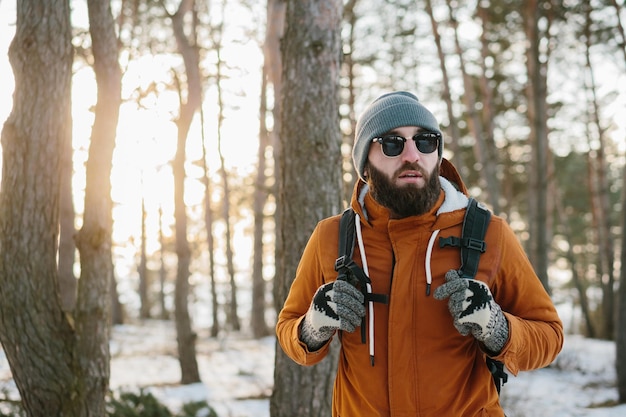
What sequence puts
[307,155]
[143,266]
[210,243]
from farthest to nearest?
[143,266]
[210,243]
[307,155]

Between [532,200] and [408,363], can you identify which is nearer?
[408,363]

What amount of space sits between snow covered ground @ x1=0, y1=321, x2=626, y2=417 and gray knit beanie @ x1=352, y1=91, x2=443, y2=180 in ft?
19.4

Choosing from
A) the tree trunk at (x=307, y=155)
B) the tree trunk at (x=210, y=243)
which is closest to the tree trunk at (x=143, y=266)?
the tree trunk at (x=210, y=243)

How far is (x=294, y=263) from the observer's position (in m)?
4.74

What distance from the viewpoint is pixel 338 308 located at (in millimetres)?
2102

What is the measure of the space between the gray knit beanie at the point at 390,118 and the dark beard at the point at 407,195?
0.53ft

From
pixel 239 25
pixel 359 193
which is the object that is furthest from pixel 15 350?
pixel 239 25

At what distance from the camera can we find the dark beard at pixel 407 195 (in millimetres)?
2223

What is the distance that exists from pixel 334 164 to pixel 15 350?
9.30 ft

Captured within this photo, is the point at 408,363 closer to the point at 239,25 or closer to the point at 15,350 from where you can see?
the point at 15,350

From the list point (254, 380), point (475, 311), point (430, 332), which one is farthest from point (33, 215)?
point (254, 380)

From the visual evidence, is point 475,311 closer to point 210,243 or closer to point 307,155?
point 307,155

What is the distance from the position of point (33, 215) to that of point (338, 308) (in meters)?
3.25

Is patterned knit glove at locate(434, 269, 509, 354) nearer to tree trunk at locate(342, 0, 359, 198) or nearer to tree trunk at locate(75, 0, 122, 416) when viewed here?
tree trunk at locate(75, 0, 122, 416)
